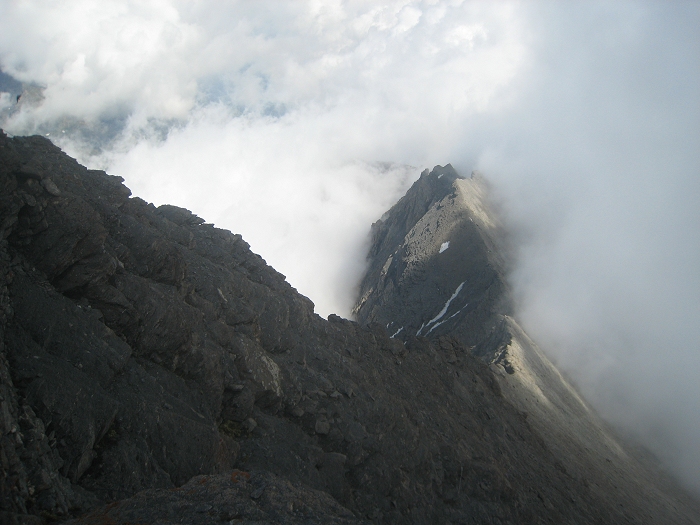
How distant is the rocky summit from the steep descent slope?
2359mm

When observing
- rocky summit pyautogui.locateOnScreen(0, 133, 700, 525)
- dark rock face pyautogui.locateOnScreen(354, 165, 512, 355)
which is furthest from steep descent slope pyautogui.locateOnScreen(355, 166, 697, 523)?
rocky summit pyautogui.locateOnScreen(0, 133, 700, 525)

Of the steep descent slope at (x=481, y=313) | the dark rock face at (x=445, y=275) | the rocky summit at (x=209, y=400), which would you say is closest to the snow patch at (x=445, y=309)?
the dark rock face at (x=445, y=275)

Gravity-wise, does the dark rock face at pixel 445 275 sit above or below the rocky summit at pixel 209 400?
above

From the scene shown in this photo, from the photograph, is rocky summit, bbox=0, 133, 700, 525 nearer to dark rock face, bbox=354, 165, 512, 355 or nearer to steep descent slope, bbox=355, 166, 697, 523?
steep descent slope, bbox=355, 166, 697, 523

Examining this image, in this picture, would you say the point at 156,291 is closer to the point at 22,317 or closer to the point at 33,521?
the point at 22,317

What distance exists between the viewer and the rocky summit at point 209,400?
1523cm

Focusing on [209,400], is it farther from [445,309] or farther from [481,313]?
[445,309]

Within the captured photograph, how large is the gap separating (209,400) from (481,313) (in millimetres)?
74884

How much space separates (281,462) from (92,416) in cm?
975

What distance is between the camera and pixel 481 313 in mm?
89812

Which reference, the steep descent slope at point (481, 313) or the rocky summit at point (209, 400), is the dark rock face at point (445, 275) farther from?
the rocky summit at point (209, 400)

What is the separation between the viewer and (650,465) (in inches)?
2864

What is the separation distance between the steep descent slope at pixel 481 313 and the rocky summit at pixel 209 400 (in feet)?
7.74

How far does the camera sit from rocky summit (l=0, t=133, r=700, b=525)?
599 inches
